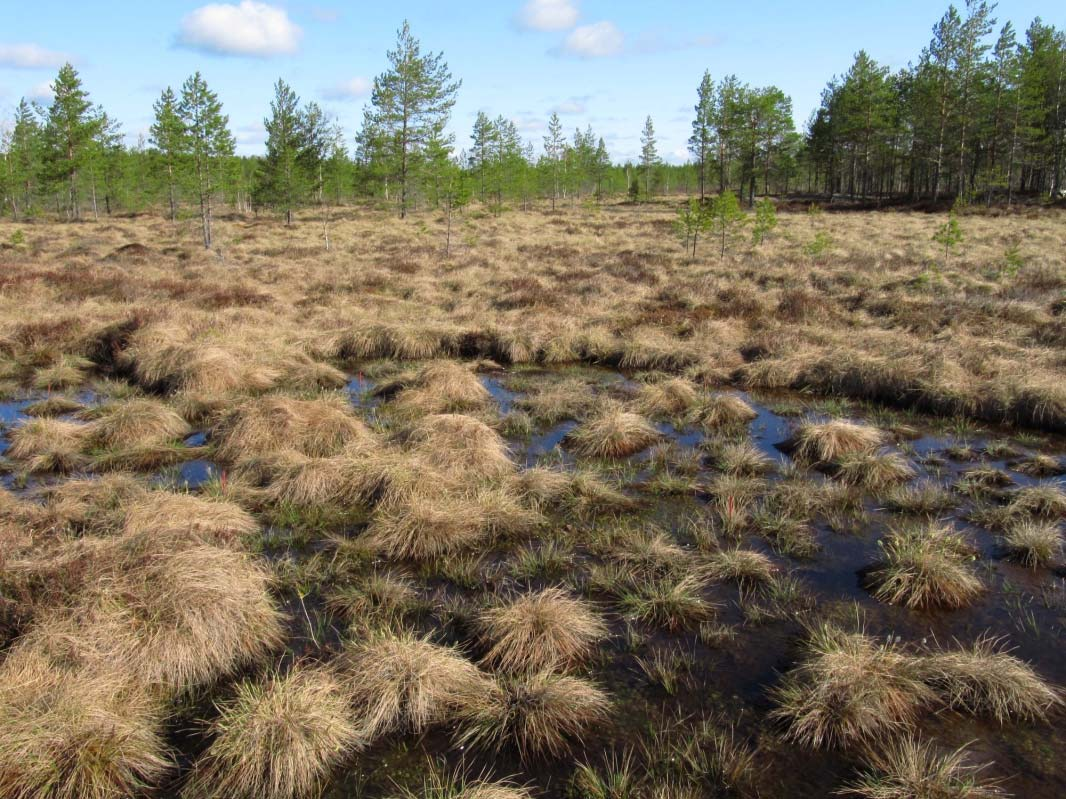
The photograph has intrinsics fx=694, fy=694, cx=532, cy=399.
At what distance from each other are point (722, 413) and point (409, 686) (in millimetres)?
7658

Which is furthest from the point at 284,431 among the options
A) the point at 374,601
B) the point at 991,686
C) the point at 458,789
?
the point at 991,686

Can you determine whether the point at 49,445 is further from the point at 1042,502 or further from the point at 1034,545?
the point at 1042,502

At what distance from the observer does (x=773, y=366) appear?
13414 mm

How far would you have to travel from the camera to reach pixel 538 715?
4.64m

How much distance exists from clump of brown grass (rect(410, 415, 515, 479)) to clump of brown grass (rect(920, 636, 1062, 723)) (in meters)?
5.08

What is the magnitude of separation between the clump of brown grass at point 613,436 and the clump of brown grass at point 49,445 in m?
6.72

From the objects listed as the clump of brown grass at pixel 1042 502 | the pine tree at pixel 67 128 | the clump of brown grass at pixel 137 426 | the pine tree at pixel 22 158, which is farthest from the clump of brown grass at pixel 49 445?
the pine tree at pixel 22 158

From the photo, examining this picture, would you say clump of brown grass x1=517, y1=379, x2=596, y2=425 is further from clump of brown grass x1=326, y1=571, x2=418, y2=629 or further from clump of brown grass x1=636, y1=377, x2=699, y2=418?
clump of brown grass x1=326, y1=571, x2=418, y2=629

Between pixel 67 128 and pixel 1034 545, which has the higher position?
pixel 67 128

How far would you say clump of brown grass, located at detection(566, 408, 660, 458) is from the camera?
32.1ft

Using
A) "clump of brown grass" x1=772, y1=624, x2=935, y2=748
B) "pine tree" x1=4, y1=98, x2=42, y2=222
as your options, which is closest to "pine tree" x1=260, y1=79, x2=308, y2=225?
"pine tree" x1=4, y1=98, x2=42, y2=222

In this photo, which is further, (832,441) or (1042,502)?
(832,441)

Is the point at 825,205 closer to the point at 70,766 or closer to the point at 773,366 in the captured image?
the point at 773,366

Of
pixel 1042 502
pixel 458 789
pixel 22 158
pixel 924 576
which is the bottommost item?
pixel 458 789
